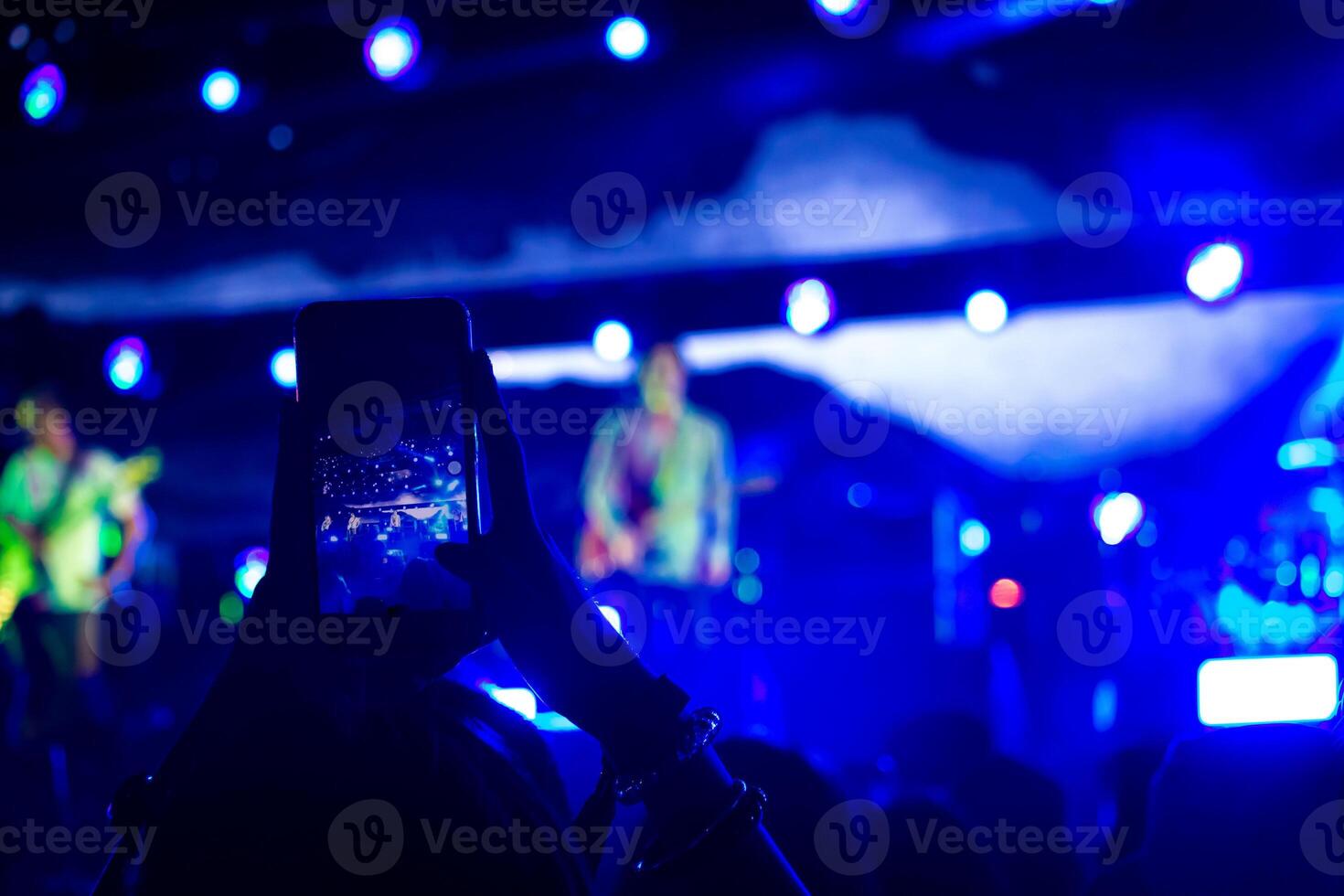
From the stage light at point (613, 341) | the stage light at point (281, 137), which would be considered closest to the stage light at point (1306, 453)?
the stage light at point (613, 341)

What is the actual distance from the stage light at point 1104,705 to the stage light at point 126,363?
5.44 meters

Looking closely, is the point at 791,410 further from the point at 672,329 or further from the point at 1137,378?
the point at 1137,378

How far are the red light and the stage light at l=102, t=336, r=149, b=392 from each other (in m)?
4.84

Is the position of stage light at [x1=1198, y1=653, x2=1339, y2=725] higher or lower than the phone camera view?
lower

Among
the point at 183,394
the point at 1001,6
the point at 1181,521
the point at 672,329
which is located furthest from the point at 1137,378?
the point at 183,394

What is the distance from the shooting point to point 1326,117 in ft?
16.3

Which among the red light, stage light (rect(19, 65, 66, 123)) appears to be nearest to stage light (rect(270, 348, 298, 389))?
stage light (rect(19, 65, 66, 123))

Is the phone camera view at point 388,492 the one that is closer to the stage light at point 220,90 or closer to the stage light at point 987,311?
the stage light at point 220,90

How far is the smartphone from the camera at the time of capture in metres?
0.74

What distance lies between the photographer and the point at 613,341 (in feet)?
17.5

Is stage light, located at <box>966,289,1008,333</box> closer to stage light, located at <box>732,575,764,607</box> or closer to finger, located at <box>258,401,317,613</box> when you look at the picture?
stage light, located at <box>732,575,764,607</box>

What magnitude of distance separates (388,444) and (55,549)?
574 centimetres

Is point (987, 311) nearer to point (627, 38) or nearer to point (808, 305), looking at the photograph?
point (808, 305)

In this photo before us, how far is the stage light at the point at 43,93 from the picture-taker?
433cm
